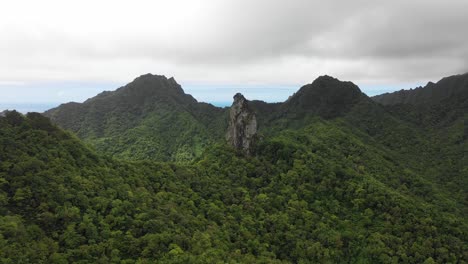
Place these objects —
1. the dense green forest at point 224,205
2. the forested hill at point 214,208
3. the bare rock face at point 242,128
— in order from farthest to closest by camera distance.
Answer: the bare rock face at point 242,128 → the dense green forest at point 224,205 → the forested hill at point 214,208

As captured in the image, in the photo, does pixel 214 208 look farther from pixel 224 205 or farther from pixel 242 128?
pixel 242 128

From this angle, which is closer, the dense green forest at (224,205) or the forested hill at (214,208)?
the forested hill at (214,208)

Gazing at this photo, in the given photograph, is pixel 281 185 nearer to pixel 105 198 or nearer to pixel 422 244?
pixel 422 244

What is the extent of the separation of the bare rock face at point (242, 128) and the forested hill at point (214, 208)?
3042 millimetres

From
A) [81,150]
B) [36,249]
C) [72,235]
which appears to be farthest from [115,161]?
[36,249]

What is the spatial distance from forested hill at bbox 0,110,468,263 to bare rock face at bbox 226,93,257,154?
9.98ft

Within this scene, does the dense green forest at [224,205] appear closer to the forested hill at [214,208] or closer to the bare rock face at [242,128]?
the forested hill at [214,208]

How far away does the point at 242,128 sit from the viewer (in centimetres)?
11112

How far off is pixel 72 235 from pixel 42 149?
2301cm

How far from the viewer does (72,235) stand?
57.1 m

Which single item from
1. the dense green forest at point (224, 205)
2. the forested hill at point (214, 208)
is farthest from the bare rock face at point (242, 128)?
the forested hill at point (214, 208)

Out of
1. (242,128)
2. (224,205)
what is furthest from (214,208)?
(242,128)

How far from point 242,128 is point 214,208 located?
115 ft

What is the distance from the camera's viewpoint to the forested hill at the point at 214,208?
5888cm
